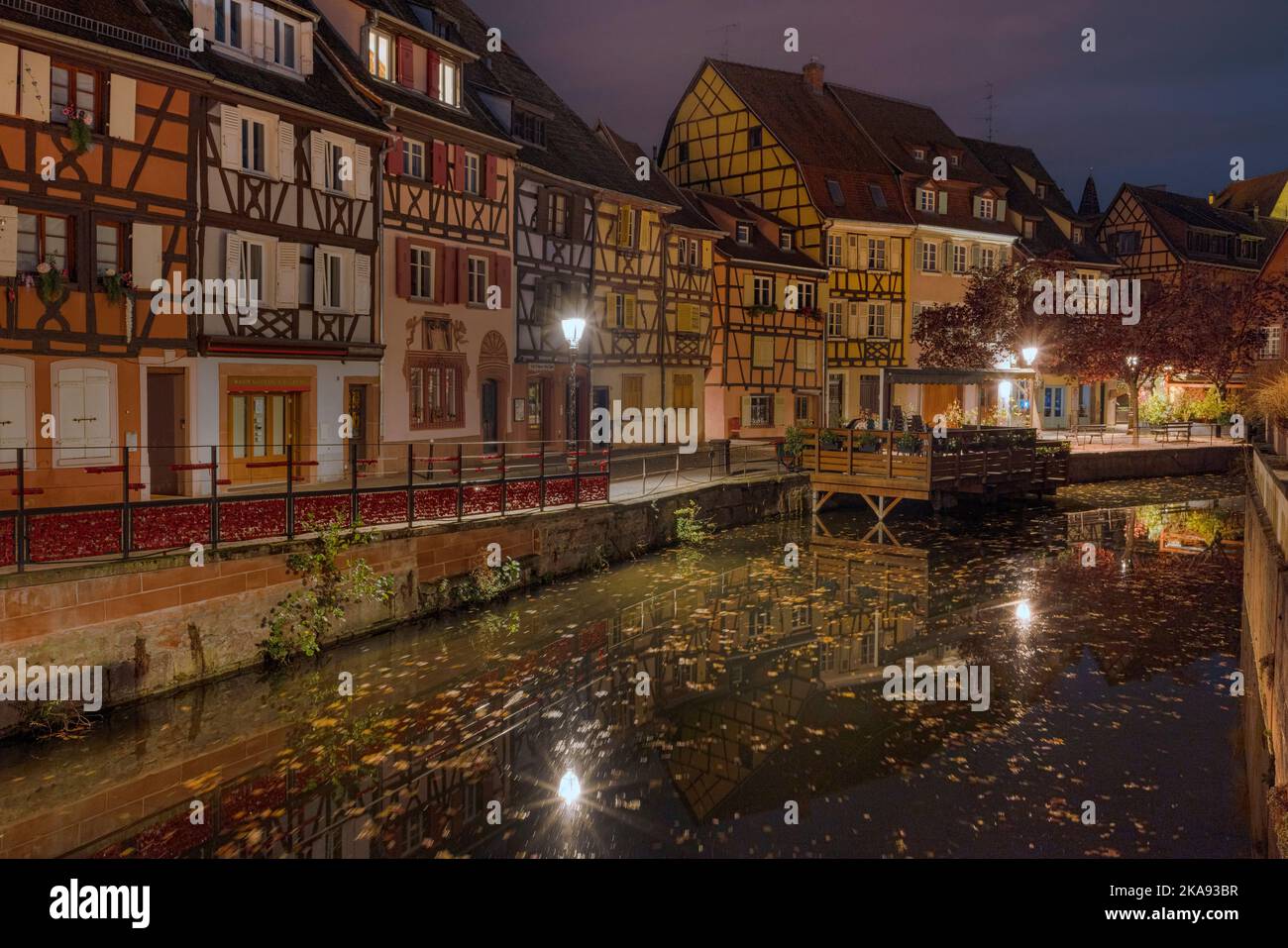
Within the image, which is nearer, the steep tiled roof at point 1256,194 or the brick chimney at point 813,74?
the brick chimney at point 813,74

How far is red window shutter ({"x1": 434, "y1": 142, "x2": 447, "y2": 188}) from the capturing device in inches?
1022

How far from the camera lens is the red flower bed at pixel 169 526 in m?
12.5

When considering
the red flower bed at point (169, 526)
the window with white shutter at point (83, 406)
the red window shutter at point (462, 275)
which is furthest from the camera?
the red window shutter at point (462, 275)

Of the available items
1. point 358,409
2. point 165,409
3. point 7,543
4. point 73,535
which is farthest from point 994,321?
point 7,543

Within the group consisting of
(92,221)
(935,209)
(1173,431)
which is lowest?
(1173,431)

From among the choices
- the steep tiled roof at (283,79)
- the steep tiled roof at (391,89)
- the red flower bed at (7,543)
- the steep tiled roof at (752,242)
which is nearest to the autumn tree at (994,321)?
the steep tiled roof at (752,242)

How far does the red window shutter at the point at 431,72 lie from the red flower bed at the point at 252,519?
50.9 ft

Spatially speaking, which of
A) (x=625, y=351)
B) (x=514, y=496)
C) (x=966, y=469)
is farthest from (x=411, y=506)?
(x=625, y=351)

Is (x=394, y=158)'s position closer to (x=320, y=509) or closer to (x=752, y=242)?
(x=320, y=509)

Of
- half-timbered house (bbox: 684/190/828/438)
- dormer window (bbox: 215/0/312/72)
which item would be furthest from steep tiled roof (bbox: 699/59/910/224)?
dormer window (bbox: 215/0/312/72)

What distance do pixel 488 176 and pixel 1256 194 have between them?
59673 mm

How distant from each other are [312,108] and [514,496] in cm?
929

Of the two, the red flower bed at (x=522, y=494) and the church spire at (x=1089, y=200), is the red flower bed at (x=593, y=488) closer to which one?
the red flower bed at (x=522, y=494)

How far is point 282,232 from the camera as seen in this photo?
21844 millimetres
